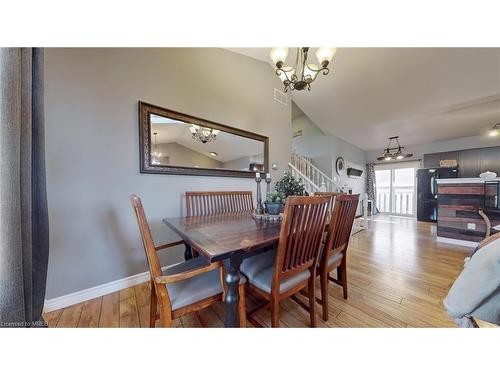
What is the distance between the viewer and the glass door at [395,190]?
610 centimetres

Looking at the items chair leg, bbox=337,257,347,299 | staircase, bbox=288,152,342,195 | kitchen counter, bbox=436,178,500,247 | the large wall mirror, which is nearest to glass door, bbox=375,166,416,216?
staircase, bbox=288,152,342,195

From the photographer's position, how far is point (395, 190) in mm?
Result: 6430

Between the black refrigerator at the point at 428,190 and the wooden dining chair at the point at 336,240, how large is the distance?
5.60 meters

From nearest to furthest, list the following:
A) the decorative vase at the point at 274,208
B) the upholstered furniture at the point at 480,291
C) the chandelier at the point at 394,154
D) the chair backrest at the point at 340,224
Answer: the upholstered furniture at the point at 480,291, the chair backrest at the point at 340,224, the decorative vase at the point at 274,208, the chandelier at the point at 394,154

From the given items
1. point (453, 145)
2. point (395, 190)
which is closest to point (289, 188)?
point (453, 145)

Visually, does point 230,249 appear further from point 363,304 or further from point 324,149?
point 324,149

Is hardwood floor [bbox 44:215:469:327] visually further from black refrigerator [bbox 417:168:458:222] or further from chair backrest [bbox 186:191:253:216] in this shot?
black refrigerator [bbox 417:168:458:222]

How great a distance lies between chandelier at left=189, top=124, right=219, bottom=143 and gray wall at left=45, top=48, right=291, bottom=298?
19 centimetres

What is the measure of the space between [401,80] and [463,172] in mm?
4119

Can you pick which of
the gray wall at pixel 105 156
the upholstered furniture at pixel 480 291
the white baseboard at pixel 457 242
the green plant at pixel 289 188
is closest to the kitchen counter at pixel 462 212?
the white baseboard at pixel 457 242

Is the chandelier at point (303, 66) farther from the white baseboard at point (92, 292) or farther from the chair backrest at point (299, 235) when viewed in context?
the white baseboard at point (92, 292)
